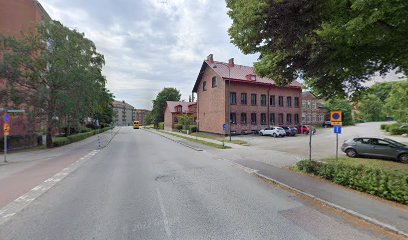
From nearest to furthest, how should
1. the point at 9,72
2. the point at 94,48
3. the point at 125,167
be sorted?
1. the point at 125,167
2. the point at 9,72
3. the point at 94,48

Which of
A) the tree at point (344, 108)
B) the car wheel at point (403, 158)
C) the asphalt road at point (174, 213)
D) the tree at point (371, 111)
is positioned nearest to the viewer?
the asphalt road at point (174, 213)

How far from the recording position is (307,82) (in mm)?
12523

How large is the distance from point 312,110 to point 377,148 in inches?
1755

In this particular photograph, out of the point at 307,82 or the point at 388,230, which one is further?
the point at 307,82

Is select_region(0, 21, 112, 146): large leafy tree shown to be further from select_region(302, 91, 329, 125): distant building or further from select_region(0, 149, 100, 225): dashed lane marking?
select_region(302, 91, 329, 125): distant building

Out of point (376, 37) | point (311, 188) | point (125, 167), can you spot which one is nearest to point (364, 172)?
point (311, 188)

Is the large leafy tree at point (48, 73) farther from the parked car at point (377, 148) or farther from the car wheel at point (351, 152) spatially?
the parked car at point (377, 148)

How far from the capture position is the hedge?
599cm

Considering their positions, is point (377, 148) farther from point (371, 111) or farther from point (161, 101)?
point (371, 111)

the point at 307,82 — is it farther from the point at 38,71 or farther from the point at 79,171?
the point at 38,71

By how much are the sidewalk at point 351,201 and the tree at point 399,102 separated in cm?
2195

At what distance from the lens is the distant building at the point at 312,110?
53.9 m

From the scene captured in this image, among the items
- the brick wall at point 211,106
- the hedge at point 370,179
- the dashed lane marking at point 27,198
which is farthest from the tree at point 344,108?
the dashed lane marking at point 27,198

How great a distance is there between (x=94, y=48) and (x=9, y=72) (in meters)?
7.50
